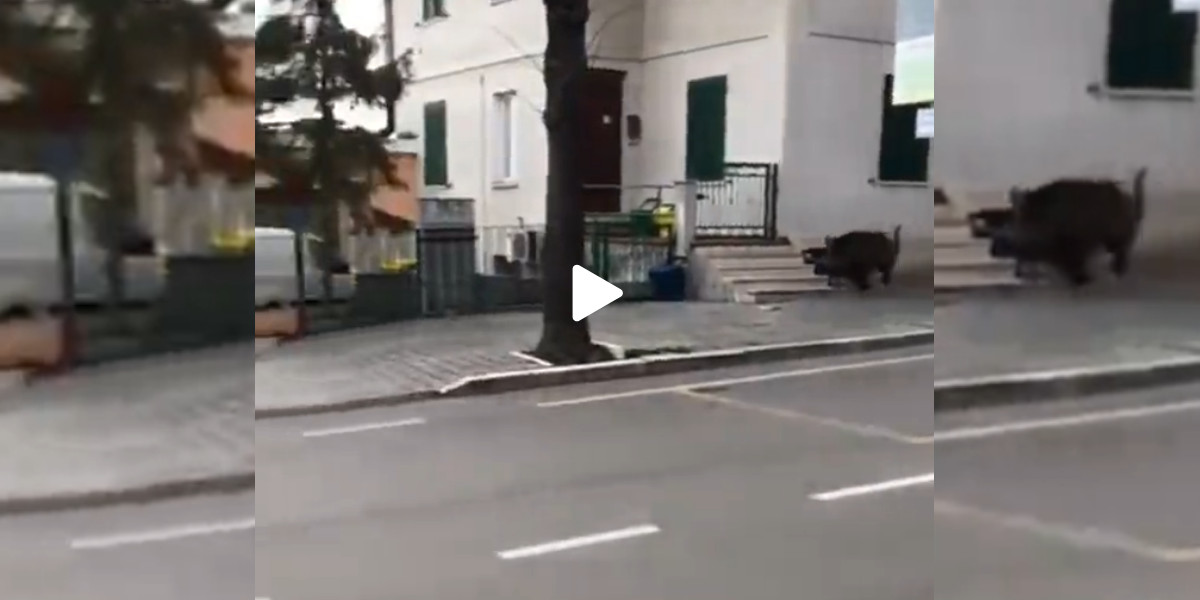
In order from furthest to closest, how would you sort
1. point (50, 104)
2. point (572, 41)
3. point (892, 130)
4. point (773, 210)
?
1. point (572, 41)
2. point (773, 210)
3. point (892, 130)
4. point (50, 104)

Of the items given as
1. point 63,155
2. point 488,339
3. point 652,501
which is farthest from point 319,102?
point 488,339

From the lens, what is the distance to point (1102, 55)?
56cm

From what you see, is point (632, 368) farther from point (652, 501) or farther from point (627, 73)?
point (627, 73)

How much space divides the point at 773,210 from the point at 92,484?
0.66 meters

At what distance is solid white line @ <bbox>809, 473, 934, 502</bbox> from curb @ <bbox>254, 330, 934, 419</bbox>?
117mm

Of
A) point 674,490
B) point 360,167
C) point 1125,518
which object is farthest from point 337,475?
point 1125,518

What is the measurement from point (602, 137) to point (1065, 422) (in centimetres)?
68

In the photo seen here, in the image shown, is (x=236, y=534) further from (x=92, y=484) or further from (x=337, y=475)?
(x=337, y=475)

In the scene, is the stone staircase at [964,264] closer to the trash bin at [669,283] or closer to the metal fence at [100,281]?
the metal fence at [100,281]

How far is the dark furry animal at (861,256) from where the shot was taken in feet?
2.62

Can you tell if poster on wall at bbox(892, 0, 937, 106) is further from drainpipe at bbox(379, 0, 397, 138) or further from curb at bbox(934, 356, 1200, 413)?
drainpipe at bbox(379, 0, 397, 138)

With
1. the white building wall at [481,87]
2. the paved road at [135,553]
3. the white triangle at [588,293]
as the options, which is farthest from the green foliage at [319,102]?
the white triangle at [588,293]

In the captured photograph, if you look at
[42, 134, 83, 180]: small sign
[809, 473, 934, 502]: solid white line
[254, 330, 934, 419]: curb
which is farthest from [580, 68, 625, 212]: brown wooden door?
[42, 134, 83, 180]: small sign

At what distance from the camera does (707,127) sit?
3.81ft
